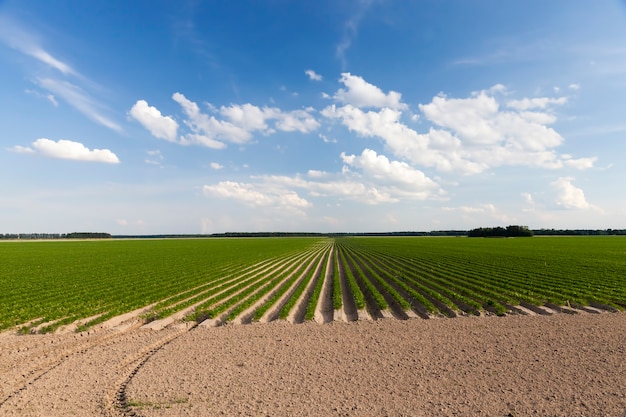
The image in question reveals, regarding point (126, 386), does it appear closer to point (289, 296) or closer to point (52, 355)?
point (52, 355)

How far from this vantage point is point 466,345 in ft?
39.9

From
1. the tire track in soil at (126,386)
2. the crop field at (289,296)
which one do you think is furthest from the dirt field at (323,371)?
the crop field at (289,296)

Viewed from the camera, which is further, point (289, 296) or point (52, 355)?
point (289, 296)

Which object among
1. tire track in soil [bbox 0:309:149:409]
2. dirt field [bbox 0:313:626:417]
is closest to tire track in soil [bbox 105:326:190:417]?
dirt field [bbox 0:313:626:417]

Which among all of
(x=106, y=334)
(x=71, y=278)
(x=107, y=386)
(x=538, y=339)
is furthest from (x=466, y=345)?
(x=71, y=278)

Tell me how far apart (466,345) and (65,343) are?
47.7 ft

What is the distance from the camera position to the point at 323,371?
1003cm

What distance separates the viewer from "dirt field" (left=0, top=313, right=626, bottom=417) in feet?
26.6

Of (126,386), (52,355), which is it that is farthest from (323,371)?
(52,355)

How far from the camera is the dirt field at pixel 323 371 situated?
8.09 metres

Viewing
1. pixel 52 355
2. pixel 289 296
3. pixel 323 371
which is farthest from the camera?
pixel 289 296

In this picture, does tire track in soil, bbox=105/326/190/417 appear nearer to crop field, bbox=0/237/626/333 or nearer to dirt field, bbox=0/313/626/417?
dirt field, bbox=0/313/626/417

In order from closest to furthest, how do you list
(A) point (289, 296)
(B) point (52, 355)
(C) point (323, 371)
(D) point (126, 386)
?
(D) point (126, 386), (C) point (323, 371), (B) point (52, 355), (A) point (289, 296)

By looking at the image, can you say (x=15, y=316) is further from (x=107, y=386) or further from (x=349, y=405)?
(x=349, y=405)
